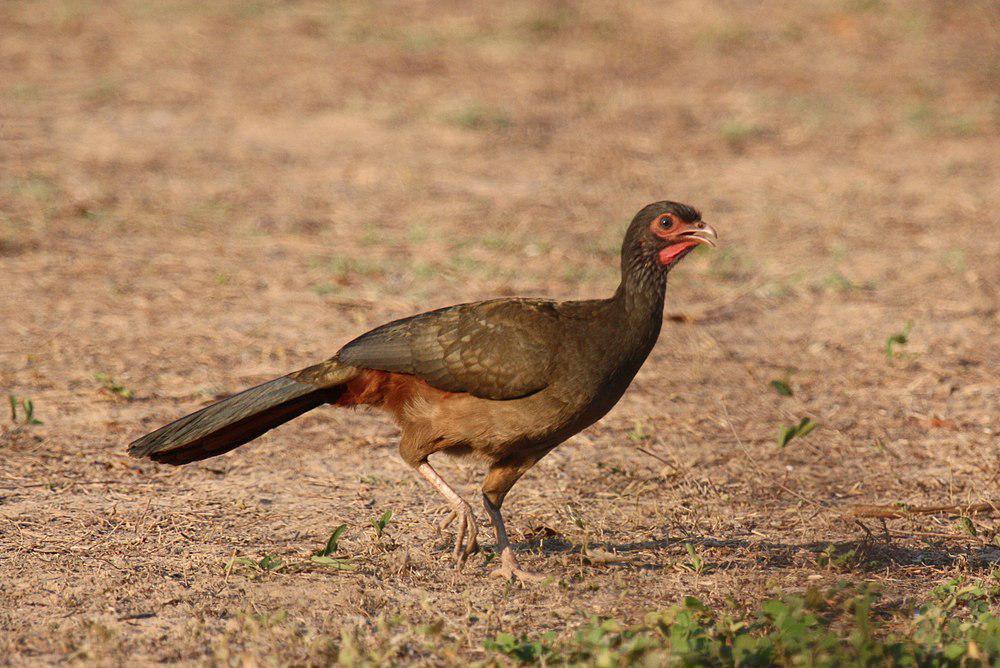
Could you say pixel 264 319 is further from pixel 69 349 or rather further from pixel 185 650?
pixel 185 650

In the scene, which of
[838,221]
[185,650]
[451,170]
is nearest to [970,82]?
[838,221]

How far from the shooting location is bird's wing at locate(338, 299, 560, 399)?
4.69 m

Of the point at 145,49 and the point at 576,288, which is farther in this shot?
the point at 145,49

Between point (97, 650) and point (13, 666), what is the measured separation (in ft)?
0.84

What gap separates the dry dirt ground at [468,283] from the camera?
4.59 m

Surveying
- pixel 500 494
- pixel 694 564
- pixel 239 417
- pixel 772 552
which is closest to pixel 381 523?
pixel 500 494

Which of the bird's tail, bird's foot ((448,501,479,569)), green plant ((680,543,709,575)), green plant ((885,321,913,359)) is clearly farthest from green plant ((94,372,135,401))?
green plant ((885,321,913,359))

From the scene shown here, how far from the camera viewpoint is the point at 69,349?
23.0 feet

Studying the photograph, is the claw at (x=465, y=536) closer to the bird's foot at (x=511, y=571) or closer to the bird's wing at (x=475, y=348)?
the bird's foot at (x=511, y=571)

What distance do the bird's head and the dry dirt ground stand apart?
3.78 ft

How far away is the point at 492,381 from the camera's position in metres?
4.70

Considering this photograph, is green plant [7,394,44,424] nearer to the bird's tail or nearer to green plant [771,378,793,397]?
the bird's tail

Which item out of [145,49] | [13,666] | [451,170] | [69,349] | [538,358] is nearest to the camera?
[13,666]

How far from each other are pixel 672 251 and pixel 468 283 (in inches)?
139
